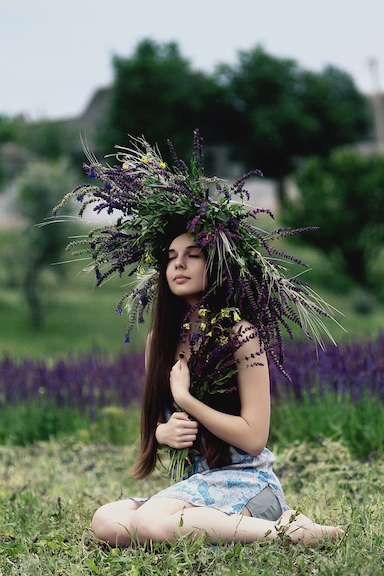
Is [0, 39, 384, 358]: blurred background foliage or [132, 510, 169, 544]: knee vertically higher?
[0, 39, 384, 358]: blurred background foliage

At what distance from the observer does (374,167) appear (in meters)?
18.9

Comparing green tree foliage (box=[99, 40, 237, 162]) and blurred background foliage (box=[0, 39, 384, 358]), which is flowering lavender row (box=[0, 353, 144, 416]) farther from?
green tree foliage (box=[99, 40, 237, 162])

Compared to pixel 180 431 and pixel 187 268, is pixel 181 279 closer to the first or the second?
pixel 187 268

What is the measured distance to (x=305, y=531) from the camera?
3328 millimetres

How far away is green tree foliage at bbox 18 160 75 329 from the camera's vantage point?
15.6 metres

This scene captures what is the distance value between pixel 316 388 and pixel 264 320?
2.63m

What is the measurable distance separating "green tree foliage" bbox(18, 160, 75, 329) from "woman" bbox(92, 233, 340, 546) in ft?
40.1

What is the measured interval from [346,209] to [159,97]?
10236mm

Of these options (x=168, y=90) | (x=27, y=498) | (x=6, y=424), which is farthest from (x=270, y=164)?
(x=27, y=498)

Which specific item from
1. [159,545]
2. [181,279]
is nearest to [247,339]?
[181,279]

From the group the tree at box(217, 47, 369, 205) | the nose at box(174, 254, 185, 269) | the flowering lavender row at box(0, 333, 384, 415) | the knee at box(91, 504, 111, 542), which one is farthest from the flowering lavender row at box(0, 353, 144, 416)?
the tree at box(217, 47, 369, 205)

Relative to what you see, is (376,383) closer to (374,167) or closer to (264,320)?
(264,320)

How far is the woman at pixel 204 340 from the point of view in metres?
3.34

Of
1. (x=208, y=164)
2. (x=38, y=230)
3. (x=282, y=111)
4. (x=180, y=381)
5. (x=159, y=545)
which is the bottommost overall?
(x=159, y=545)
